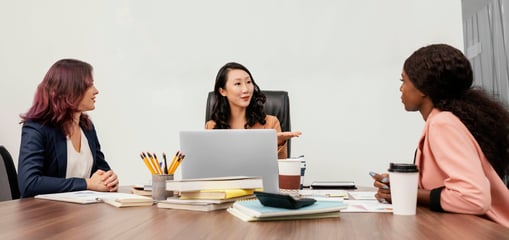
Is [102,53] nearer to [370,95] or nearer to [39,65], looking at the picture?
[39,65]

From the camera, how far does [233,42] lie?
328cm

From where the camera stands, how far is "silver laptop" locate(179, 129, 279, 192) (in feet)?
4.42

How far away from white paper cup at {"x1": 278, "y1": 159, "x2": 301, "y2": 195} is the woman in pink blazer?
27 cm

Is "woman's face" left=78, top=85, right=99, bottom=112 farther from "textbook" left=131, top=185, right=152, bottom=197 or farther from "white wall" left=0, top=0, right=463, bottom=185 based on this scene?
"white wall" left=0, top=0, right=463, bottom=185

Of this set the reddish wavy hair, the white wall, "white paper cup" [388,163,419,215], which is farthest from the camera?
the white wall

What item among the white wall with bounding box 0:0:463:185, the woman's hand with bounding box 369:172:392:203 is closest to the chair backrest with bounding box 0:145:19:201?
the white wall with bounding box 0:0:463:185

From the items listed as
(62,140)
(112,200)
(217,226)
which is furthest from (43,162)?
(217,226)

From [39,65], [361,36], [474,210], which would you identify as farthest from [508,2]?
[39,65]

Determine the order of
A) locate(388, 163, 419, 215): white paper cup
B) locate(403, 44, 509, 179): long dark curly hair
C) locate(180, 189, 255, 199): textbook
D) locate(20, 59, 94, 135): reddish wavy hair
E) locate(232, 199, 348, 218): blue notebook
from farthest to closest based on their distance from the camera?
locate(20, 59, 94, 135): reddish wavy hair, locate(403, 44, 509, 179): long dark curly hair, locate(180, 189, 255, 199): textbook, locate(388, 163, 419, 215): white paper cup, locate(232, 199, 348, 218): blue notebook

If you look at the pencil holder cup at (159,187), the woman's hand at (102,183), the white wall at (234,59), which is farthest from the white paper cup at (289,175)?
the white wall at (234,59)

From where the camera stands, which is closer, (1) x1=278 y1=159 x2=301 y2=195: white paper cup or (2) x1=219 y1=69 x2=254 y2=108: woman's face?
(1) x1=278 y1=159 x2=301 y2=195: white paper cup

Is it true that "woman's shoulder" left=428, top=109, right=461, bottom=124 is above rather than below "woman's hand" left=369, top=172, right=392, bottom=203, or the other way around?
above

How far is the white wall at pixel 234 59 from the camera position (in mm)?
3133

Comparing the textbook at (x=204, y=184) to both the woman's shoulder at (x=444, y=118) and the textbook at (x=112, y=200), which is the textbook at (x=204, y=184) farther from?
the woman's shoulder at (x=444, y=118)
